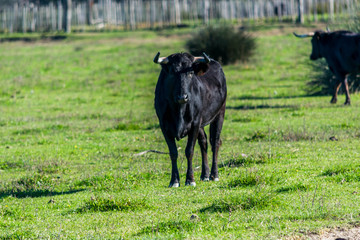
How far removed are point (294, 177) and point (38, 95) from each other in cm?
1946

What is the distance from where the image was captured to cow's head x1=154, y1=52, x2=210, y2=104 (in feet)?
28.6

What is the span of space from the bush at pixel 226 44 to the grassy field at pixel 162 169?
4.76 meters

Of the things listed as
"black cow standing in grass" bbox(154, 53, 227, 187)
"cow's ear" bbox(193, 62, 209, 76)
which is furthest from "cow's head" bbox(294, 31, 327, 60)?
"cow's ear" bbox(193, 62, 209, 76)

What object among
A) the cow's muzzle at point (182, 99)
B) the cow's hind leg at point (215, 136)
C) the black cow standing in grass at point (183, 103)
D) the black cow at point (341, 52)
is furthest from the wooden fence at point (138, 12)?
the cow's muzzle at point (182, 99)

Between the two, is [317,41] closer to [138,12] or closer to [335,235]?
[335,235]

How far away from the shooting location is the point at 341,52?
755 inches

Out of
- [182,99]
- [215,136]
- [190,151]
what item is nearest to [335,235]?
[182,99]

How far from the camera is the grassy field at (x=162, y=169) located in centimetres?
677

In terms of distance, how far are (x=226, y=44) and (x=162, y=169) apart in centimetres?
2171

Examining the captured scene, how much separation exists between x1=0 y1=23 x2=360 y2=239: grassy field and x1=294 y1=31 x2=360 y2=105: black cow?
114cm

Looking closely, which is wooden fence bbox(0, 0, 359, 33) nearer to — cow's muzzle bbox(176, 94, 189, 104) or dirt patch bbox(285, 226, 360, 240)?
cow's muzzle bbox(176, 94, 189, 104)

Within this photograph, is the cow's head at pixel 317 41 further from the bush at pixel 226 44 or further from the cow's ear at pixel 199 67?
the cow's ear at pixel 199 67

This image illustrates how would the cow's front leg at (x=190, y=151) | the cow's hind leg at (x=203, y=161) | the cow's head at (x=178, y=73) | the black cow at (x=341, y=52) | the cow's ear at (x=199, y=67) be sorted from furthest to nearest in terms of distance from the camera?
the black cow at (x=341, y=52), the cow's hind leg at (x=203, y=161), the cow's ear at (x=199, y=67), the cow's front leg at (x=190, y=151), the cow's head at (x=178, y=73)

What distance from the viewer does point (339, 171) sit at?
8945mm
